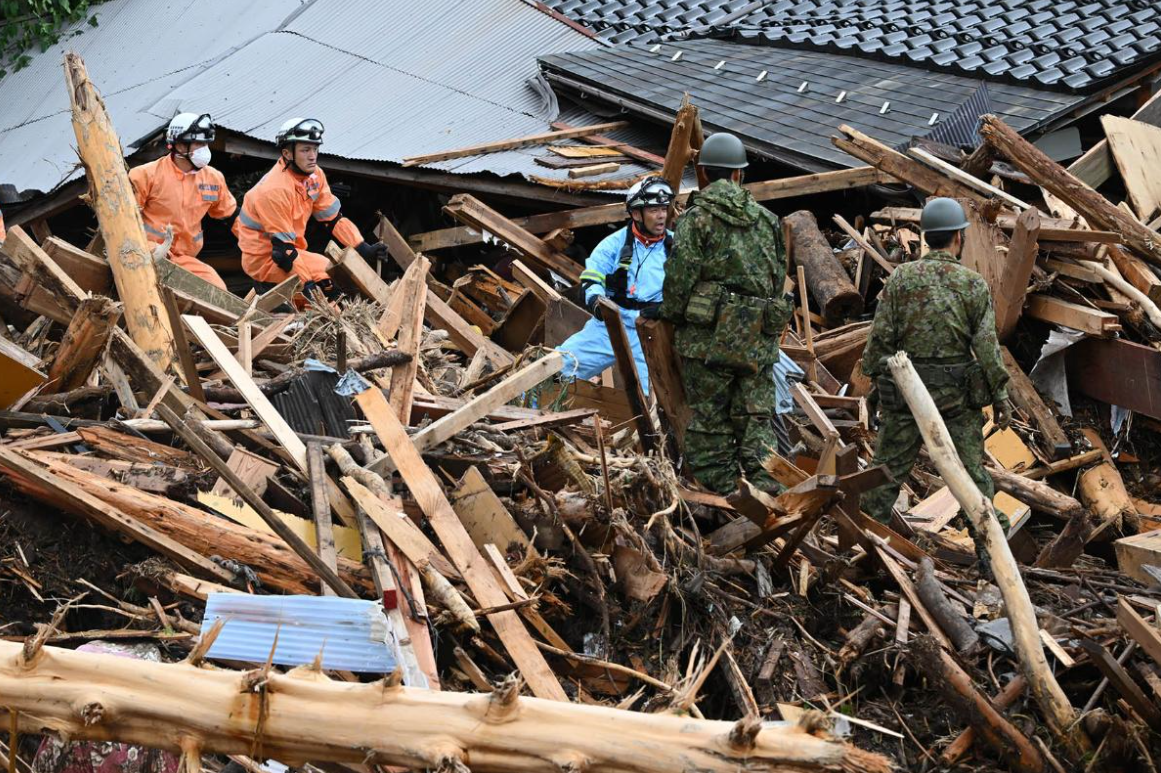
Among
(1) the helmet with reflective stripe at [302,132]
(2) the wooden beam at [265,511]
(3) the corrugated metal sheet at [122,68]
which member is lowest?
(2) the wooden beam at [265,511]

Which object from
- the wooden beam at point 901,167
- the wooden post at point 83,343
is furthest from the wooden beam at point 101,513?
the wooden beam at point 901,167

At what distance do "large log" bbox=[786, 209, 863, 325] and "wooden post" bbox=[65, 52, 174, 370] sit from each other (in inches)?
197

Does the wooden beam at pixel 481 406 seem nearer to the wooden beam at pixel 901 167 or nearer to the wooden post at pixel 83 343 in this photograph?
the wooden post at pixel 83 343

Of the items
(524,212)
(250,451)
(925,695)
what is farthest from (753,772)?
(524,212)

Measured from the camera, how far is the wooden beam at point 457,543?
5.00 meters

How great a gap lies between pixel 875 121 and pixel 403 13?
16.8 feet

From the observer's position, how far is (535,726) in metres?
→ 3.73

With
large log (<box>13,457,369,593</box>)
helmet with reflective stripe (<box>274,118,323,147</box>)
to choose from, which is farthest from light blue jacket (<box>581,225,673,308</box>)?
large log (<box>13,457,369,593</box>)

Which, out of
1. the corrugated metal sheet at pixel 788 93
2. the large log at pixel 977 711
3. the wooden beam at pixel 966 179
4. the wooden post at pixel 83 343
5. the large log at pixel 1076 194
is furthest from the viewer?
the corrugated metal sheet at pixel 788 93

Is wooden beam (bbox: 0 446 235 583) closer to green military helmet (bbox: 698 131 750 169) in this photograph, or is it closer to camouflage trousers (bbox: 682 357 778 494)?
camouflage trousers (bbox: 682 357 778 494)

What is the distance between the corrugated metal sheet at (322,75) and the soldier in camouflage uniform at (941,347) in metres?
4.28

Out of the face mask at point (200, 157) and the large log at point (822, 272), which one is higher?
the face mask at point (200, 157)

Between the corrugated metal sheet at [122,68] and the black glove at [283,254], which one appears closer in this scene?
the black glove at [283,254]

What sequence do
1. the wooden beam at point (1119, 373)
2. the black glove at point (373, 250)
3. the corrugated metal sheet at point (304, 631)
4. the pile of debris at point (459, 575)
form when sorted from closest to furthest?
the pile of debris at point (459, 575)
the corrugated metal sheet at point (304, 631)
the wooden beam at point (1119, 373)
the black glove at point (373, 250)
